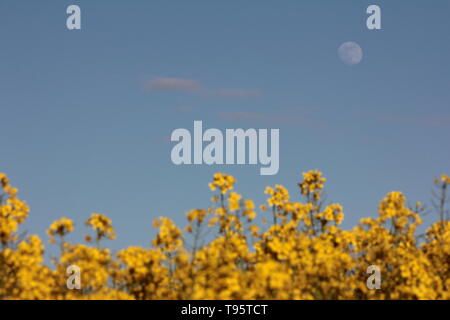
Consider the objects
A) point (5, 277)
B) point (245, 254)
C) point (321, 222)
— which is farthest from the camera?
point (321, 222)

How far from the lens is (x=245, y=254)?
13.9 m

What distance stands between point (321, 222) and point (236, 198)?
104 inches

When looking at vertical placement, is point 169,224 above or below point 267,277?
above

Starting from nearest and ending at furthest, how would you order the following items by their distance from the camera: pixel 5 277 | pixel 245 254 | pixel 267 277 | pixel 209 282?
pixel 267 277
pixel 209 282
pixel 5 277
pixel 245 254

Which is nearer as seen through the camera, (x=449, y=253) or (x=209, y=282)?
(x=209, y=282)

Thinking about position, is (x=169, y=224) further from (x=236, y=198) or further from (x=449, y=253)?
(x=449, y=253)
